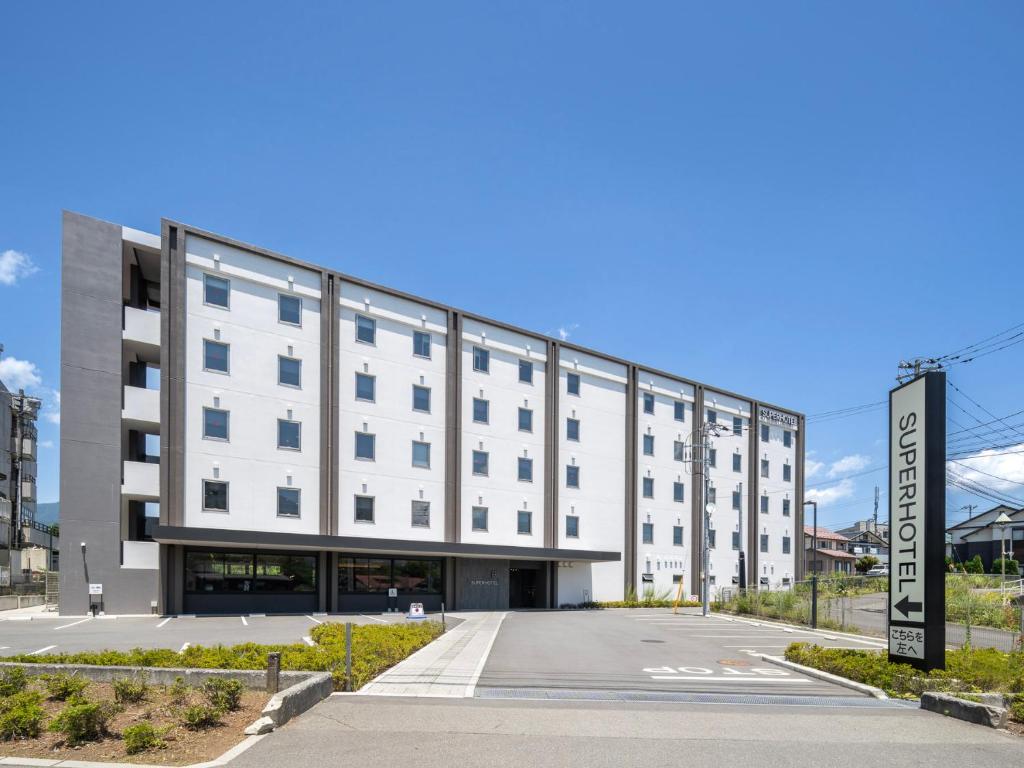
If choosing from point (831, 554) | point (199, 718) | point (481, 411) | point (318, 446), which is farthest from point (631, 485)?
point (831, 554)

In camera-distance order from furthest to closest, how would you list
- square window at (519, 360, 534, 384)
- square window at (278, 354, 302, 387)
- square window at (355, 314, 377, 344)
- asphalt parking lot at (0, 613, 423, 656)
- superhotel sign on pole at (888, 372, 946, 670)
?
1. square window at (519, 360, 534, 384)
2. square window at (355, 314, 377, 344)
3. square window at (278, 354, 302, 387)
4. asphalt parking lot at (0, 613, 423, 656)
5. superhotel sign on pole at (888, 372, 946, 670)

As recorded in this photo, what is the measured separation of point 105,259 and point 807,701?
3102 centimetres

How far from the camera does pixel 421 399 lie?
127 feet

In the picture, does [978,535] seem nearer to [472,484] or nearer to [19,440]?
[472,484]

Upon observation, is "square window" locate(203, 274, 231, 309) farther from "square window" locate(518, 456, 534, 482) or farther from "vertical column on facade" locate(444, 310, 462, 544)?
"square window" locate(518, 456, 534, 482)

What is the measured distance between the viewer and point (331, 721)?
1016 centimetres

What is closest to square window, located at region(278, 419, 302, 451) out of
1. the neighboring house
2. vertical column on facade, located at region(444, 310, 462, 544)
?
vertical column on facade, located at region(444, 310, 462, 544)

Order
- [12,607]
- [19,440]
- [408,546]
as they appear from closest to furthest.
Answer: [408,546]
[12,607]
[19,440]

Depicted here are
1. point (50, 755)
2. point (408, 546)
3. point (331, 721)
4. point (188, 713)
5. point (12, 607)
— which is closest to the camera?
point (50, 755)

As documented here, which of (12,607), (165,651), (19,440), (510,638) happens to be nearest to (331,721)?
(165,651)

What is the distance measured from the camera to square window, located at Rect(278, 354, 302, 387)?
34219 millimetres

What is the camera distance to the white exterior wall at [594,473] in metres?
44.4

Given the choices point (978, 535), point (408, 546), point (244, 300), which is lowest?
point (978, 535)

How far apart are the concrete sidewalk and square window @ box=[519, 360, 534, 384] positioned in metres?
21.0
